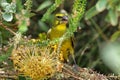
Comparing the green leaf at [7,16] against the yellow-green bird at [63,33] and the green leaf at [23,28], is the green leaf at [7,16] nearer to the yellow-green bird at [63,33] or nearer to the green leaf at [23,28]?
the green leaf at [23,28]

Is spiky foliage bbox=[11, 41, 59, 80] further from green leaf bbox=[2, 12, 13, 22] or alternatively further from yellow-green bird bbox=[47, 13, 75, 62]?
yellow-green bird bbox=[47, 13, 75, 62]

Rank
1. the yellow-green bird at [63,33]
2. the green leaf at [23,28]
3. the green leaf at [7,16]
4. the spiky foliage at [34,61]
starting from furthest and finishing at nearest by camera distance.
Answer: the yellow-green bird at [63,33] → the green leaf at [7,16] → the spiky foliage at [34,61] → the green leaf at [23,28]

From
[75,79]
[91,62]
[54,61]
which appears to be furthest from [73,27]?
[91,62]

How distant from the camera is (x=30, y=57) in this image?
1.29 meters

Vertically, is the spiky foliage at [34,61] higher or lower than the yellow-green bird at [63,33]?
lower

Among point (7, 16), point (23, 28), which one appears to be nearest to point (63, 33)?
point (7, 16)

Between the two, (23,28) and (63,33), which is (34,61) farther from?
(63,33)

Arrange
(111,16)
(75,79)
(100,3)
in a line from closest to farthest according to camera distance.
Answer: (75,79)
(100,3)
(111,16)

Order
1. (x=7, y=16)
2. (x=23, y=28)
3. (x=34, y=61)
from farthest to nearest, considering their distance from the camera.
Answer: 1. (x=7, y=16)
2. (x=34, y=61)
3. (x=23, y=28)

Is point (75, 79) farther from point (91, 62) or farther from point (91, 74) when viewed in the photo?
point (91, 62)

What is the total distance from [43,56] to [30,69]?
0.06 m

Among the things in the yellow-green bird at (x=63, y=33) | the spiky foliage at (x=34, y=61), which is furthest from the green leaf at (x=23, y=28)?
the yellow-green bird at (x=63, y=33)

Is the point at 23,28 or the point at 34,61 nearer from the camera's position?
the point at 23,28

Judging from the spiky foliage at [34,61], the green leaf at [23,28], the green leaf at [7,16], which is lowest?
the spiky foliage at [34,61]
